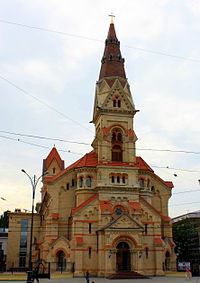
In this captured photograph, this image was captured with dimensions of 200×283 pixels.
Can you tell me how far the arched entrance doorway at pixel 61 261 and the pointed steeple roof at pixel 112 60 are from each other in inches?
1212

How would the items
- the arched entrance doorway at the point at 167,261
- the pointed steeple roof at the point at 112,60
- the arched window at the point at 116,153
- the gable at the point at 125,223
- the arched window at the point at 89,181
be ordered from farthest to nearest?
the pointed steeple roof at the point at 112,60 < the arched window at the point at 116,153 < the arched window at the point at 89,181 < the arched entrance doorway at the point at 167,261 < the gable at the point at 125,223

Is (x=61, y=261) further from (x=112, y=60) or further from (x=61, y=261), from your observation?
(x=112, y=60)

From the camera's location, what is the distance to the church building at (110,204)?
4850cm

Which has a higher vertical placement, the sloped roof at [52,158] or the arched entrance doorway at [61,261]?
the sloped roof at [52,158]

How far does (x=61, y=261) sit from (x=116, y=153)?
1919cm

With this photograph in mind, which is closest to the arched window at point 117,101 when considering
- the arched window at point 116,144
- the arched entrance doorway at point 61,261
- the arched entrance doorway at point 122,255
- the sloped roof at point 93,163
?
the arched window at point 116,144

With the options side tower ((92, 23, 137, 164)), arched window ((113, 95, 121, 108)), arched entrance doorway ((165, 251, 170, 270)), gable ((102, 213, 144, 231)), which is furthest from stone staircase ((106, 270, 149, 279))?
arched window ((113, 95, 121, 108))

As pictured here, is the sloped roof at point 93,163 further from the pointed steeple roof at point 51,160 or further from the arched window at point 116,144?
the pointed steeple roof at point 51,160

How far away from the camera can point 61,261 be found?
50.7 metres

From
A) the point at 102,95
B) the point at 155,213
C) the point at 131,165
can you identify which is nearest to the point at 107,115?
the point at 102,95

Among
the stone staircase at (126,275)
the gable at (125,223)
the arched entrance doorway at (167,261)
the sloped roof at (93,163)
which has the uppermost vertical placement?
the sloped roof at (93,163)

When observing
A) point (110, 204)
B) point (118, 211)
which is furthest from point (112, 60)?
point (118, 211)

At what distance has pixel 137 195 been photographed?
53.5 metres

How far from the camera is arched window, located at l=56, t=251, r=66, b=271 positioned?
50237 mm
